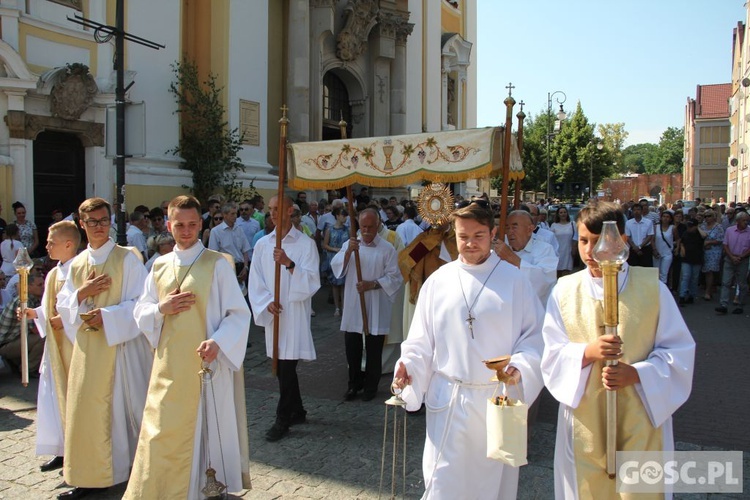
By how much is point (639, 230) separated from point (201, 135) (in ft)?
31.3

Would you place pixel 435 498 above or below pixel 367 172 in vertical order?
below

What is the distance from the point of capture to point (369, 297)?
6.97 metres

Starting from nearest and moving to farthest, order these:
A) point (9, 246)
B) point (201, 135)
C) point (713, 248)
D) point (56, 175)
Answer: point (9, 246), point (56, 175), point (713, 248), point (201, 135)

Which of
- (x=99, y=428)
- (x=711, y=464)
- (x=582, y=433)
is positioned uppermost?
(x=582, y=433)

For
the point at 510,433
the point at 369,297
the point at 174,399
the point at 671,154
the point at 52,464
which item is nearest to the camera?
the point at 510,433

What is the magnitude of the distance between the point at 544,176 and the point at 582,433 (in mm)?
42626

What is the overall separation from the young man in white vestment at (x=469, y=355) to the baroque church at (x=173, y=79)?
6230 mm

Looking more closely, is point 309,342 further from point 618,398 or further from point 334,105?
point 334,105

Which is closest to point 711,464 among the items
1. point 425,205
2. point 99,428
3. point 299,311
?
point 425,205

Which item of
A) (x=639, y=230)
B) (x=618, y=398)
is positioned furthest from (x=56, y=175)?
(x=618, y=398)

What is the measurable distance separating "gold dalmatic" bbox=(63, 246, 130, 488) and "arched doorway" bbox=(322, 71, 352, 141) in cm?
1612

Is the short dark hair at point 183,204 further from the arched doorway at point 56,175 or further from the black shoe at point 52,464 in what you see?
the arched doorway at point 56,175

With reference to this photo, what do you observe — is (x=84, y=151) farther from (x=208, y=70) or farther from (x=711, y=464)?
(x=711, y=464)

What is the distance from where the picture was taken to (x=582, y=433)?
314 centimetres
